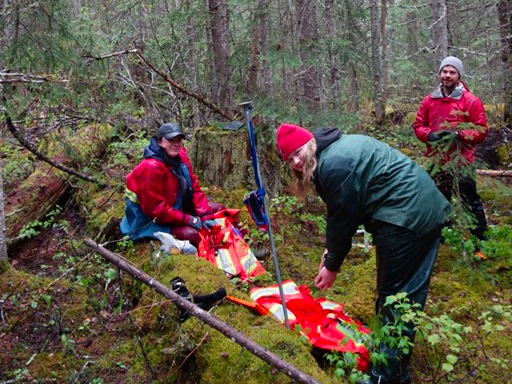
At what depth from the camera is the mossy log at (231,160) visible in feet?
22.3

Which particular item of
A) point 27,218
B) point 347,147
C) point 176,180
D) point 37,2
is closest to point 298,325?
point 347,147

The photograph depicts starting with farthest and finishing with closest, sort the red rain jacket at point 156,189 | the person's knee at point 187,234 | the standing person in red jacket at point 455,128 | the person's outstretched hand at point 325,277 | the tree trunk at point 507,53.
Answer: the tree trunk at point 507,53, the person's knee at point 187,234, the red rain jacket at point 156,189, the standing person in red jacket at point 455,128, the person's outstretched hand at point 325,277

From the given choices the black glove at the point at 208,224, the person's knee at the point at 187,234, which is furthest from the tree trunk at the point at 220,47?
the person's knee at the point at 187,234

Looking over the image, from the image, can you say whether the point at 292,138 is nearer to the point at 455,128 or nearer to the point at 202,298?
the point at 202,298

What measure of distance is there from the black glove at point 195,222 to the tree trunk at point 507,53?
6166 millimetres

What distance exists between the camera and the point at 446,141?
16.3 ft

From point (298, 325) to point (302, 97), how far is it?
25.0 feet

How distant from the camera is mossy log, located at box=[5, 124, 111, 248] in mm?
7122

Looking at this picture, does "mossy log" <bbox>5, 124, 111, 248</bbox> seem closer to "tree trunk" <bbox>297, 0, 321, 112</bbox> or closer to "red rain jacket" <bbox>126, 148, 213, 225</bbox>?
"red rain jacket" <bbox>126, 148, 213, 225</bbox>

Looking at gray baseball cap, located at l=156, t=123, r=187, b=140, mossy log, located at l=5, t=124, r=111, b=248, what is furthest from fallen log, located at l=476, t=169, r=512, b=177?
mossy log, located at l=5, t=124, r=111, b=248

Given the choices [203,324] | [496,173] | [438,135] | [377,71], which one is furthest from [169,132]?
[377,71]

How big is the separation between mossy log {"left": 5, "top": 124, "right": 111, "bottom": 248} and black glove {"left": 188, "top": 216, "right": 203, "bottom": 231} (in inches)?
88.7

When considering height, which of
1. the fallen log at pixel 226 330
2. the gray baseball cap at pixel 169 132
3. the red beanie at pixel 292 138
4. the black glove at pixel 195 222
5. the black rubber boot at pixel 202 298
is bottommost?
the black glove at pixel 195 222

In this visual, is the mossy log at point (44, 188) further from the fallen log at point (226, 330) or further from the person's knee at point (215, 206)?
the fallen log at point (226, 330)
